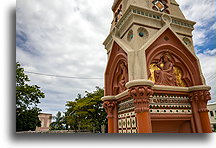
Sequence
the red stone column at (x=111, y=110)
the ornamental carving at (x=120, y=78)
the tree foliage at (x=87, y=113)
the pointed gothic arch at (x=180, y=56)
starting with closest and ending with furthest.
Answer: the pointed gothic arch at (x=180, y=56) → the ornamental carving at (x=120, y=78) → the red stone column at (x=111, y=110) → the tree foliage at (x=87, y=113)

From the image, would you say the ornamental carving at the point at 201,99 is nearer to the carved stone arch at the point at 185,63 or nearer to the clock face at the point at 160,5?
the carved stone arch at the point at 185,63

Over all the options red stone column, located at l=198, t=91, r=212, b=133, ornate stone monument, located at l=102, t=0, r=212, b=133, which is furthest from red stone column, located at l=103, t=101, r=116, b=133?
red stone column, located at l=198, t=91, r=212, b=133

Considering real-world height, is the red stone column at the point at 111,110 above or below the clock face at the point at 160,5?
below

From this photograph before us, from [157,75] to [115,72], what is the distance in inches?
50.4

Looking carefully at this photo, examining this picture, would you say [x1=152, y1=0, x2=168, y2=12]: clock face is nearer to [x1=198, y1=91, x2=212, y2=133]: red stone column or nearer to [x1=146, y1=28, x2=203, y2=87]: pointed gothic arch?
[x1=146, y1=28, x2=203, y2=87]: pointed gothic arch

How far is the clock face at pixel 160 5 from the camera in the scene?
4409mm

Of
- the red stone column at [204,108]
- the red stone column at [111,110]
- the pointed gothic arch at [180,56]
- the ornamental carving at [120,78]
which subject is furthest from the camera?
the red stone column at [111,110]

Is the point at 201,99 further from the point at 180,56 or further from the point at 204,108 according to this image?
the point at 180,56

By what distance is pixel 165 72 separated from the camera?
147 inches

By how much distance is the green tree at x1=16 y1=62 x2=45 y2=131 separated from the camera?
9.59 feet

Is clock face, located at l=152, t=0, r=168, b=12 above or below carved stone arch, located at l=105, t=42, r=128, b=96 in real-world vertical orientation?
above

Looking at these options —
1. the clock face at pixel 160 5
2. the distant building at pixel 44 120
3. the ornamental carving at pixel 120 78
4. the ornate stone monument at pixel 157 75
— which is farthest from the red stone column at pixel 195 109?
the distant building at pixel 44 120

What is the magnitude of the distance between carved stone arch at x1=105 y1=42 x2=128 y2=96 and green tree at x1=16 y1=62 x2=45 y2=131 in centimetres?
197

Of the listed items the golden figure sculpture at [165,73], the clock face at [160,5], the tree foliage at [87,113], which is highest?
the clock face at [160,5]
